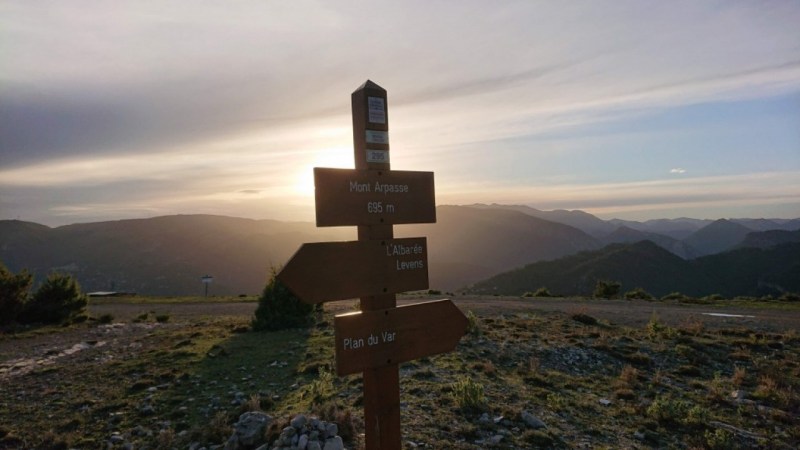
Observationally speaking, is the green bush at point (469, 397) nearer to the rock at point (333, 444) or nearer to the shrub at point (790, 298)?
the rock at point (333, 444)

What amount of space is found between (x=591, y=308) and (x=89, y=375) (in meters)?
18.4

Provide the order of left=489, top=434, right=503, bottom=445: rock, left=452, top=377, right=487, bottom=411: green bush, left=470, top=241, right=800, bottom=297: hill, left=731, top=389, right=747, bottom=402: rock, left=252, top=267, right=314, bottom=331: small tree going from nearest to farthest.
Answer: left=489, top=434, right=503, bottom=445: rock, left=452, top=377, right=487, bottom=411: green bush, left=731, top=389, right=747, bottom=402: rock, left=252, top=267, right=314, bottom=331: small tree, left=470, top=241, right=800, bottom=297: hill

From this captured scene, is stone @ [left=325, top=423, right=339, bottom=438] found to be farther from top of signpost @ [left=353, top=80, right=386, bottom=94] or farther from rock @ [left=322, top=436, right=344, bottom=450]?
top of signpost @ [left=353, top=80, right=386, bottom=94]

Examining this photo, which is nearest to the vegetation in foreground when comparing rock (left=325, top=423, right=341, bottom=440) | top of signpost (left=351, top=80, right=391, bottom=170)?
rock (left=325, top=423, right=341, bottom=440)

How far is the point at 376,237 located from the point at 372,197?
1.15ft

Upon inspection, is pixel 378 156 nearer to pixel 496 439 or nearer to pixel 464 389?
pixel 496 439

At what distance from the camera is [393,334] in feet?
13.8

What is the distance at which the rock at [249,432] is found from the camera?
21.3ft

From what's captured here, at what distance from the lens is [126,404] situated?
898 cm

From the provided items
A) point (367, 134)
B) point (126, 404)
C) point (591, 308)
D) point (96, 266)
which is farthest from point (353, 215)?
point (96, 266)

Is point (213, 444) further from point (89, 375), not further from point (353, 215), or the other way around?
point (89, 375)

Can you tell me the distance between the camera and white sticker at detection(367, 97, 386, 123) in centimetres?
418

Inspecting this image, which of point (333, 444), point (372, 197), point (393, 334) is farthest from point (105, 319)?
point (372, 197)

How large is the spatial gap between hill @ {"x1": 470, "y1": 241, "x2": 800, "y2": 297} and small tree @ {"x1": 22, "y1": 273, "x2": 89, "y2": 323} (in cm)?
7242
